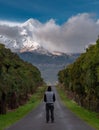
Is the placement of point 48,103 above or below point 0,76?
below

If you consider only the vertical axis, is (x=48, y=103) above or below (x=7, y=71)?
below

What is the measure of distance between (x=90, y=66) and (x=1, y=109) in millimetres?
13345

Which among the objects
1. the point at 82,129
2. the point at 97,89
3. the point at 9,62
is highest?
the point at 9,62

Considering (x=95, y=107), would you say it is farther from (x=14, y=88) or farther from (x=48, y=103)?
(x=48, y=103)

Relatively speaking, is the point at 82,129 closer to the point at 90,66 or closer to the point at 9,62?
the point at 90,66

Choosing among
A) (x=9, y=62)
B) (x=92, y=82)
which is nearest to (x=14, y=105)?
(x=9, y=62)

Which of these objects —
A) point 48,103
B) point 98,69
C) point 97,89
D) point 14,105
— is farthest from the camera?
point 14,105

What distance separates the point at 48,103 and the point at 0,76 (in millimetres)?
14739

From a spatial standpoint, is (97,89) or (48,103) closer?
(48,103)

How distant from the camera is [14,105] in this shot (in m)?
80.4

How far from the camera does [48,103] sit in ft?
133

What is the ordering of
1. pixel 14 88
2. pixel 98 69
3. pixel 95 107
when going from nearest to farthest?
1. pixel 98 69
2. pixel 14 88
3. pixel 95 107

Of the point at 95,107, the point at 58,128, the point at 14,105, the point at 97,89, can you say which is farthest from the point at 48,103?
the point at 14,105

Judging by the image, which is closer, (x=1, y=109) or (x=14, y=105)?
(x=1, y=109)
